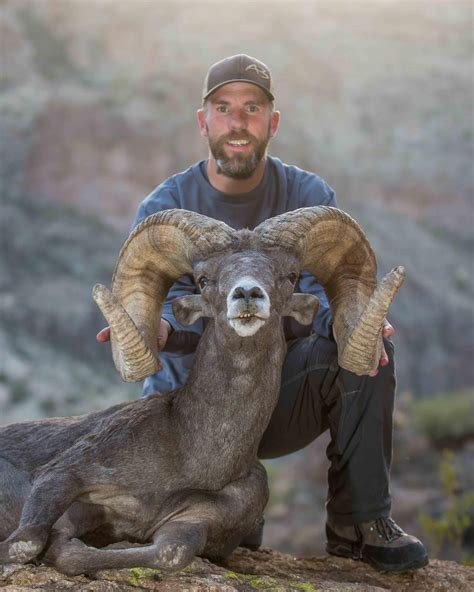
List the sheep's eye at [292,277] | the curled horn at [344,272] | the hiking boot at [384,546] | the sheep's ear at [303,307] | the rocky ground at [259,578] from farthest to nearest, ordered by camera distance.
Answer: the hiking boot at [384,546], the sheep's ear at [303,307], the sheep's eye at [292,277], the curled horn at [344,272], the rocky ground at [259,578]

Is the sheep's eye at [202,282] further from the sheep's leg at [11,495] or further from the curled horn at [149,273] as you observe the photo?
the sheep's leg at [11,495]

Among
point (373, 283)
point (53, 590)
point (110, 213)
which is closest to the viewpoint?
point (53, 590)

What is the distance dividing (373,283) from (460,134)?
2295cm

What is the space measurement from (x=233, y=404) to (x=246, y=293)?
98 centimetres

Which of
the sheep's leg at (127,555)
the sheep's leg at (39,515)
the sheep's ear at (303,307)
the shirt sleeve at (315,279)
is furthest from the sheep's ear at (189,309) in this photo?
the sheep's leg at (127,555)

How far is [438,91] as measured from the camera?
29.6m

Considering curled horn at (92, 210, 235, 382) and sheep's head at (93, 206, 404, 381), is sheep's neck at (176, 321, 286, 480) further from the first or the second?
curled horn at (92, 210, 235, 382)

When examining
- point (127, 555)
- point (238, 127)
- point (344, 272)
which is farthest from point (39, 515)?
point (238, 127)

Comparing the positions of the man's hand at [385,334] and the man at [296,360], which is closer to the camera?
the man's hand at [385,334]

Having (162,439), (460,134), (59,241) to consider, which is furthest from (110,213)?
(162,439)

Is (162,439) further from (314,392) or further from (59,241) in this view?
(59,241)

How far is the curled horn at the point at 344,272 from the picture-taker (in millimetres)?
6281

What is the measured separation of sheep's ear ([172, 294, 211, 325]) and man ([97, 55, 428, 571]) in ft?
1.07

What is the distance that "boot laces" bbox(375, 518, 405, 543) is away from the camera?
22.9 ft
